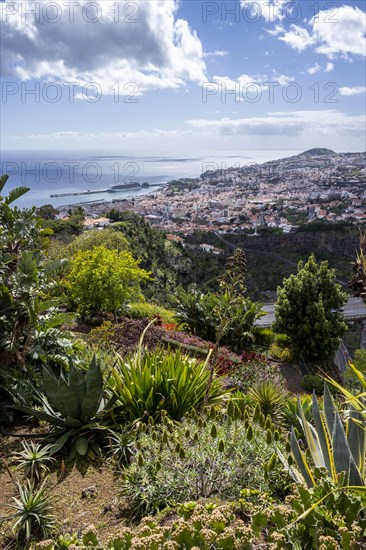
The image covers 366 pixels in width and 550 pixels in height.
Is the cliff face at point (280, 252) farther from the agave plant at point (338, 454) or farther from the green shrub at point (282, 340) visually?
the agave plant at point (338, 454)

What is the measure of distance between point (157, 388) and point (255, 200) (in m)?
93.3

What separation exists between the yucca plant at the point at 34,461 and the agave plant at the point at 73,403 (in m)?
0.23

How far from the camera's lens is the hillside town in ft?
222

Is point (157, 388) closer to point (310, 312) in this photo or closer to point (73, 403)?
point (73, 403)

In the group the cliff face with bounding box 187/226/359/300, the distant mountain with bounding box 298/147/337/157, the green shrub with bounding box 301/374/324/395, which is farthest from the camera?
the distant mountain with bounding box 298/147/337/157

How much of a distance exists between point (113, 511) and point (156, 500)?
38 centimetres

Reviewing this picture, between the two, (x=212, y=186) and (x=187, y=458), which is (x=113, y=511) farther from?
(x=212, y=186)

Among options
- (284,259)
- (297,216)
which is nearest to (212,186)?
(297,216)

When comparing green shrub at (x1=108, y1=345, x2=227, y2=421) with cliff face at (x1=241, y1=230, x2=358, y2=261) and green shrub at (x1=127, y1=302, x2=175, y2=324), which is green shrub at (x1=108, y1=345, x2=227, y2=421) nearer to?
green shrub at (x1=127, y1=302, x2=175, y2=324)

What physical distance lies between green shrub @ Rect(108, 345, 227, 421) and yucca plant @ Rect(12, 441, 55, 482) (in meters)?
0.78

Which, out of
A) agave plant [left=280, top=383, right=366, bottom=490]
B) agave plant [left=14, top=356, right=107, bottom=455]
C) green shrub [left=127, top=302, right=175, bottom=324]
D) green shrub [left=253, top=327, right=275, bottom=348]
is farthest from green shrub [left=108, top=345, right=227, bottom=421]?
green shrub [left=127, top=302, right=175, bottom=324]

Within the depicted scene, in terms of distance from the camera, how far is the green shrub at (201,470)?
2.64 metres

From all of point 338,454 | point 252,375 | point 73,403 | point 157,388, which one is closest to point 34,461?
point 73,403

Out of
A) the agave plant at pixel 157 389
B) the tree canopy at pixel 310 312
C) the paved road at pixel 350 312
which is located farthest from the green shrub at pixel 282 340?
the paved road at pixel 350 312
